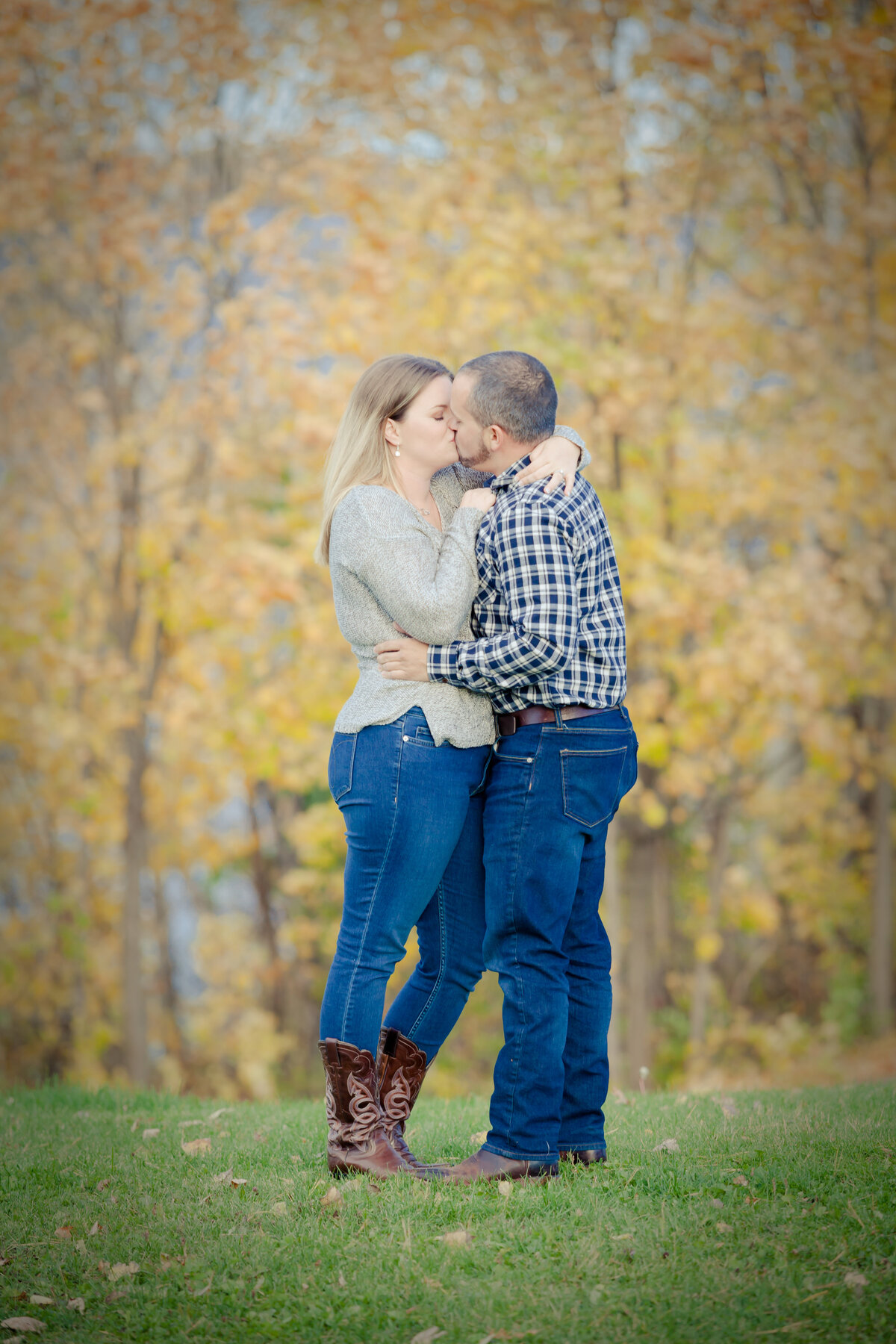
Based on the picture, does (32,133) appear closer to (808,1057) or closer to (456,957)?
(456,957)

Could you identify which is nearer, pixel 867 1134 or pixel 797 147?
pixel 867 1134

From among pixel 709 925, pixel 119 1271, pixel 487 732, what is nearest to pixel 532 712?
pixel 487 732

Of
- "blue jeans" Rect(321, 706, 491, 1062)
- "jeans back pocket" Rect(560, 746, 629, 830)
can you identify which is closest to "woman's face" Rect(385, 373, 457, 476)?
Answer: "blue jeans" Rect(321, 706, 491, 1062)

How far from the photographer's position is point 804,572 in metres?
8.45

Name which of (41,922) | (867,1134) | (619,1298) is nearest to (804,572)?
(867,1134)

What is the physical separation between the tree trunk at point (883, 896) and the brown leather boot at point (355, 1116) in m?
7.36

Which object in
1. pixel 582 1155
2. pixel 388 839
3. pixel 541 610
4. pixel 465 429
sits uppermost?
pixel 465 429

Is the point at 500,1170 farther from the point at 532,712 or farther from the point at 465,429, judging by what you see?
the point at 465,429

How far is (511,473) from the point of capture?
3.19 m

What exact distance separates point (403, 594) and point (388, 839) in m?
0.67

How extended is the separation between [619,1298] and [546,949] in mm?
872

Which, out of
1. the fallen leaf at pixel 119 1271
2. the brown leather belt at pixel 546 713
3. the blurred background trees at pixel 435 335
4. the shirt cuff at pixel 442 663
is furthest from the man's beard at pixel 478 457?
the blurred background trees at pixel 435 335

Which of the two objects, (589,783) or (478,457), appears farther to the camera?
(478,457)

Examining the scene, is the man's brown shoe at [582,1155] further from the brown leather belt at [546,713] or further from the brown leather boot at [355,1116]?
the brown leather belt at [546,713]
